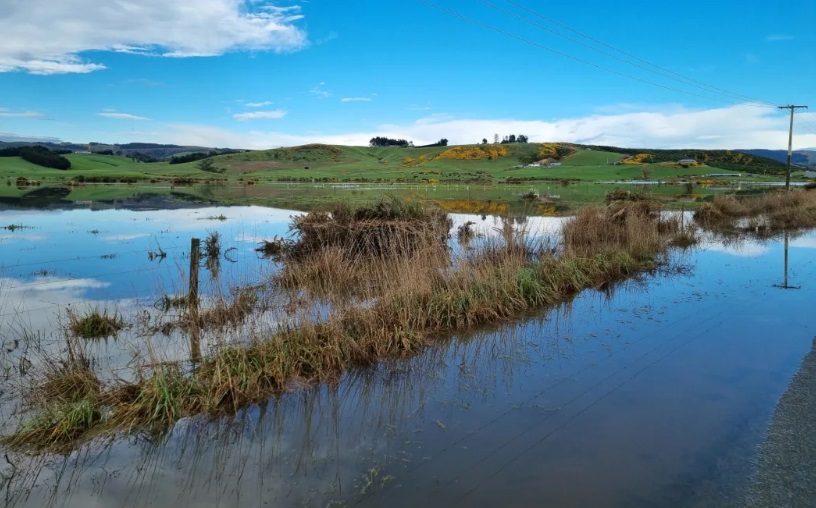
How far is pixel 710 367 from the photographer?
803 centimetres

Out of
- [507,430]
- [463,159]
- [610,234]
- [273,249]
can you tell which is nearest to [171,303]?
[273,249]

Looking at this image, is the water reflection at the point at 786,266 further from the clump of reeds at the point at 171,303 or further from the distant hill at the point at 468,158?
the distant hill at the point at 468,158

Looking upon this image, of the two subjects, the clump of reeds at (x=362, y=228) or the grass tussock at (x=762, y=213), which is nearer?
the clump of reeds at (x=362, y=228)

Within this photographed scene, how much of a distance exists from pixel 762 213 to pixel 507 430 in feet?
114

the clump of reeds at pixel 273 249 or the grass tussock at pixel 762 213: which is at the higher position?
the grass tussock at pixel 762 213

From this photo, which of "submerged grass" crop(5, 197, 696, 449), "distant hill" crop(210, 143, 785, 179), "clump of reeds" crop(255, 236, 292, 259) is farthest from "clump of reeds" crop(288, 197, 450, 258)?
"distant hill" crop(210, 143, 785, 179)

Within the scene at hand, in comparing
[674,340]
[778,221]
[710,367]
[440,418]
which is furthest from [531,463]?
[778,221]

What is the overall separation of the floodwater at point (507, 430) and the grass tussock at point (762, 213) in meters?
A: 19.8

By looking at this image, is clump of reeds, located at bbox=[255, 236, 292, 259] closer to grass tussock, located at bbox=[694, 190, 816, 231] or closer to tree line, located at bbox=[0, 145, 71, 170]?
grass tussock, located at bbox=[694, 190, 816, 231]

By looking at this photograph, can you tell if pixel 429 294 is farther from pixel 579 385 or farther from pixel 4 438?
pixel 4 438

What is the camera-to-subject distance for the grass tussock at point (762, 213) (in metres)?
28.3

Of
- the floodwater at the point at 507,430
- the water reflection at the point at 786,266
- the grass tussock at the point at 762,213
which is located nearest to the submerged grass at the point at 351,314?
the floodwater at the point at 507,430

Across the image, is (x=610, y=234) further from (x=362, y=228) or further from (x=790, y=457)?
(x=790, y=457)

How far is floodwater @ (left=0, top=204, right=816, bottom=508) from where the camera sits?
4914mm
